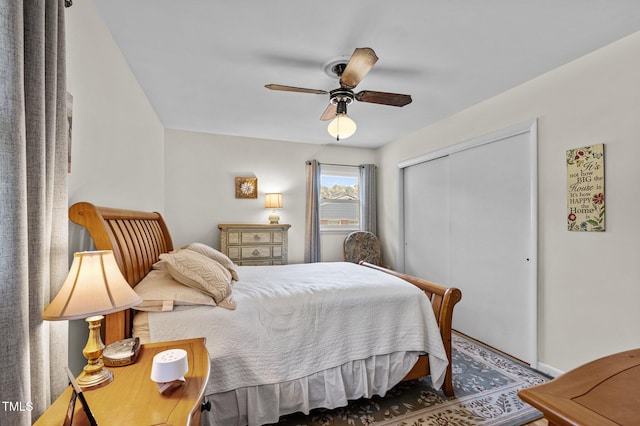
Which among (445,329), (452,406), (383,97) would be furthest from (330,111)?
(452,406)

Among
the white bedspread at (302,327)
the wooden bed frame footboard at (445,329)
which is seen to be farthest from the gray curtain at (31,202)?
the wooden bed frame footboard at (445,329)

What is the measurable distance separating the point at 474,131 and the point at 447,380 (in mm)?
2445

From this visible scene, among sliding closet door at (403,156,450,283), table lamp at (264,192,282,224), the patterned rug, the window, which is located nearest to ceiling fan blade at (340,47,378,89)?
sliding closet door at (403,156,450,283)

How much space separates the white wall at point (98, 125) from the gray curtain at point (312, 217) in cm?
235

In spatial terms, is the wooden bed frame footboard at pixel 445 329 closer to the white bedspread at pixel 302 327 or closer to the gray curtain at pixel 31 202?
the white bedspread at pixel 302 327

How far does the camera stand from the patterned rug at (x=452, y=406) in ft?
6.07

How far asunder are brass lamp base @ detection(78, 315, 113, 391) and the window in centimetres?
375

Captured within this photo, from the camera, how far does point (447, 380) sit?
2.10m

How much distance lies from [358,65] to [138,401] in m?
1.95

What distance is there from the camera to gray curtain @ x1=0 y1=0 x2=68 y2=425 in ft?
2.54

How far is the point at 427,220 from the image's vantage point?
394 centimetres

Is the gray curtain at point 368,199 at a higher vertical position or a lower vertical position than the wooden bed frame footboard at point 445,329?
higher

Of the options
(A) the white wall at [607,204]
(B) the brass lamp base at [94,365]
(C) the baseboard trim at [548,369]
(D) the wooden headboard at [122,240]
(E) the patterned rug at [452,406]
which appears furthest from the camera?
(C) the baseboard trim at [548,369]

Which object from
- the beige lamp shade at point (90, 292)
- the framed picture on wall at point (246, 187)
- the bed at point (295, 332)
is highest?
the framed picture on wall at point (246, 187)
